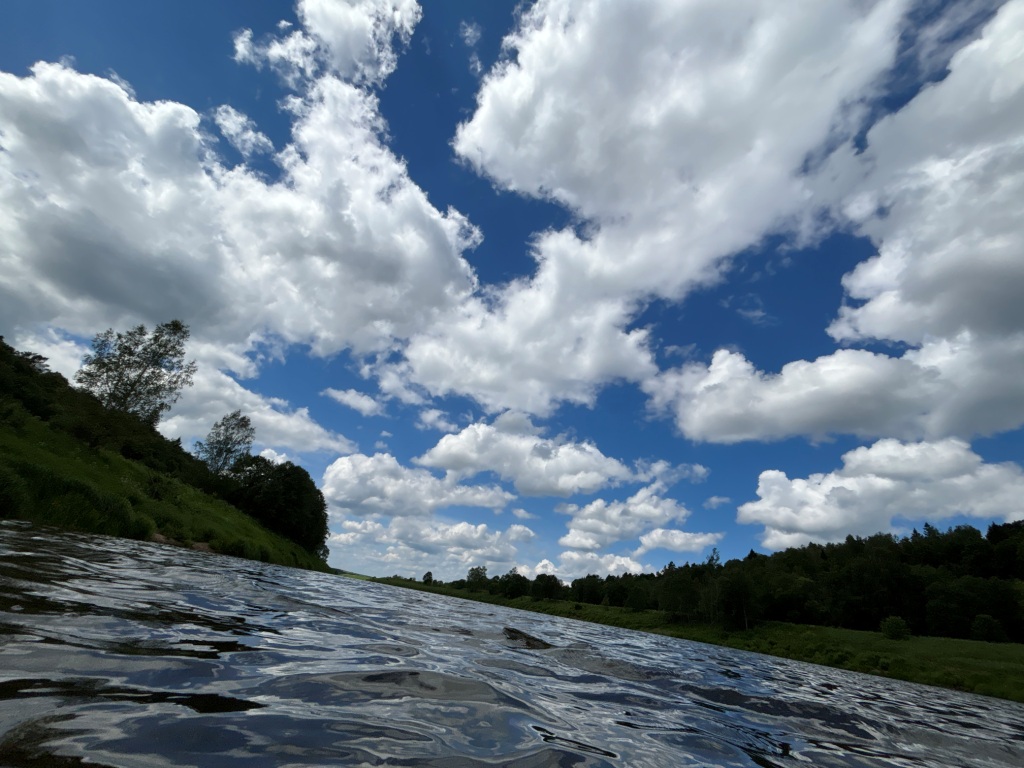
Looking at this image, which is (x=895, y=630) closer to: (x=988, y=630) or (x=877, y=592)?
(x=988, y=630)

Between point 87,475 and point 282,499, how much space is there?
6405 cm

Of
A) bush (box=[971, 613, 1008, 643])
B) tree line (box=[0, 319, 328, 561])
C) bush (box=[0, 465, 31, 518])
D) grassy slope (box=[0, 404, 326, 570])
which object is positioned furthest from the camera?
bush (box=[971, 613, 1008, 643])

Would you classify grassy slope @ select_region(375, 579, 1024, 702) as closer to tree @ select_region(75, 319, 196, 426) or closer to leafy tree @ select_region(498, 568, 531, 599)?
leafy tree @ select_region(498, 568, 531, 599)

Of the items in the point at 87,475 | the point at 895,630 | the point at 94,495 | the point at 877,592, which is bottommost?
the point at 94,495

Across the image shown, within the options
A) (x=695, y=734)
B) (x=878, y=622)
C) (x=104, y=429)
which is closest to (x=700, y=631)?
(x=878, y=622)

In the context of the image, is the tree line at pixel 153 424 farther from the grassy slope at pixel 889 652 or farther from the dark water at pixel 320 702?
the grassy slope at pixel 889 652

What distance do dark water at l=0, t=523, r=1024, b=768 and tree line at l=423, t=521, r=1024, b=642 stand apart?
361ft

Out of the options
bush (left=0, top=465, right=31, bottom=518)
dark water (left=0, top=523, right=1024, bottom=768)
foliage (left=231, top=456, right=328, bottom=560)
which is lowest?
dark water (left=0, top=523, right=1024, bottom=768)

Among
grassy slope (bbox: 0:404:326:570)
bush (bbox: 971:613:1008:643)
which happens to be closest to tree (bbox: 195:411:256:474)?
grassy slope (bbox: 0:404:326:570)

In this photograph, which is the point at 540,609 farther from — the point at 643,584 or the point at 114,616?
the point at 114,616

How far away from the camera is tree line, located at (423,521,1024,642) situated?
100 meters

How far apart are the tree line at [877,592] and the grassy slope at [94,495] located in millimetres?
100717

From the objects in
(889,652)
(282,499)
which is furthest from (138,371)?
(889,652)

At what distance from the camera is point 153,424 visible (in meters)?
69.8
